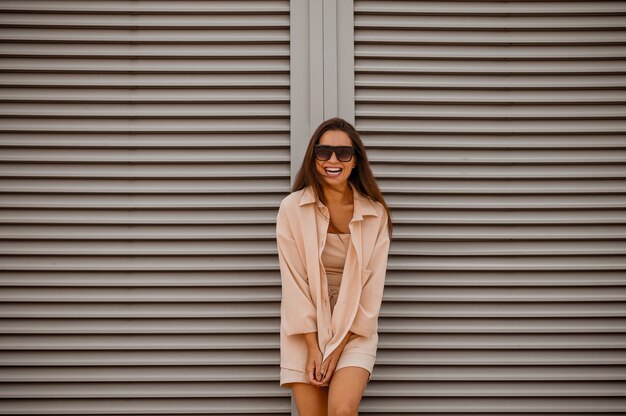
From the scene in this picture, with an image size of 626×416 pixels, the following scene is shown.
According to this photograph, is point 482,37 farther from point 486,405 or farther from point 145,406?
point 145,406

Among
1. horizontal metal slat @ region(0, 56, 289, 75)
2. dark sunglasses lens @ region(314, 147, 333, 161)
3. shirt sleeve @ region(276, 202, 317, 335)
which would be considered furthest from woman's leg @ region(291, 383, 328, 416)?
horizontal metal slat @ region(0, 56, 289, 75)

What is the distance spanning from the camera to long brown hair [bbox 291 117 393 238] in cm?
258

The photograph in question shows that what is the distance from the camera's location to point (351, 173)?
8.99 feet

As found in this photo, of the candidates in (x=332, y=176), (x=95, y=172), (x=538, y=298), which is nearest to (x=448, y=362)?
(x=538, y=298)

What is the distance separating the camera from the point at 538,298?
9.82 ft

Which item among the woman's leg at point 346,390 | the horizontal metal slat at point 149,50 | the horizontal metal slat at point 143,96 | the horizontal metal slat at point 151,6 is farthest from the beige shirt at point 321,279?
the horizontal metal slat at point 151,6

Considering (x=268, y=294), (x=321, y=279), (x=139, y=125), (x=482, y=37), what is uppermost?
(x=482, y=37)

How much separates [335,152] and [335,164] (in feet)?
0.20

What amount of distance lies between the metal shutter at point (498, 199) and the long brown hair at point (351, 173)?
14.1 inches

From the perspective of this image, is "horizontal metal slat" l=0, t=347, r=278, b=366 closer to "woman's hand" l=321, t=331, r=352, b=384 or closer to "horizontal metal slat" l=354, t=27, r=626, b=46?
"woman's hand" l=321, t=331, r=352, b=384

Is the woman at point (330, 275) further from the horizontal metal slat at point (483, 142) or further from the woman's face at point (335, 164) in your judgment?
the horizontal metal slat at point (483, 142)

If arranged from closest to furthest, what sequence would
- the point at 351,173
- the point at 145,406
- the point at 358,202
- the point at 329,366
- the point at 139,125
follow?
the point at 329,366 → the point at 358,202 → the point at 351,173 → the point at 145,406 → the point at 139,125

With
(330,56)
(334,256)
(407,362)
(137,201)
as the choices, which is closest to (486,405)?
(407,362)

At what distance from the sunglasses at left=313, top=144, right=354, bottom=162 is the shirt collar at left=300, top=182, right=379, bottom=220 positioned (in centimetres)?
20
